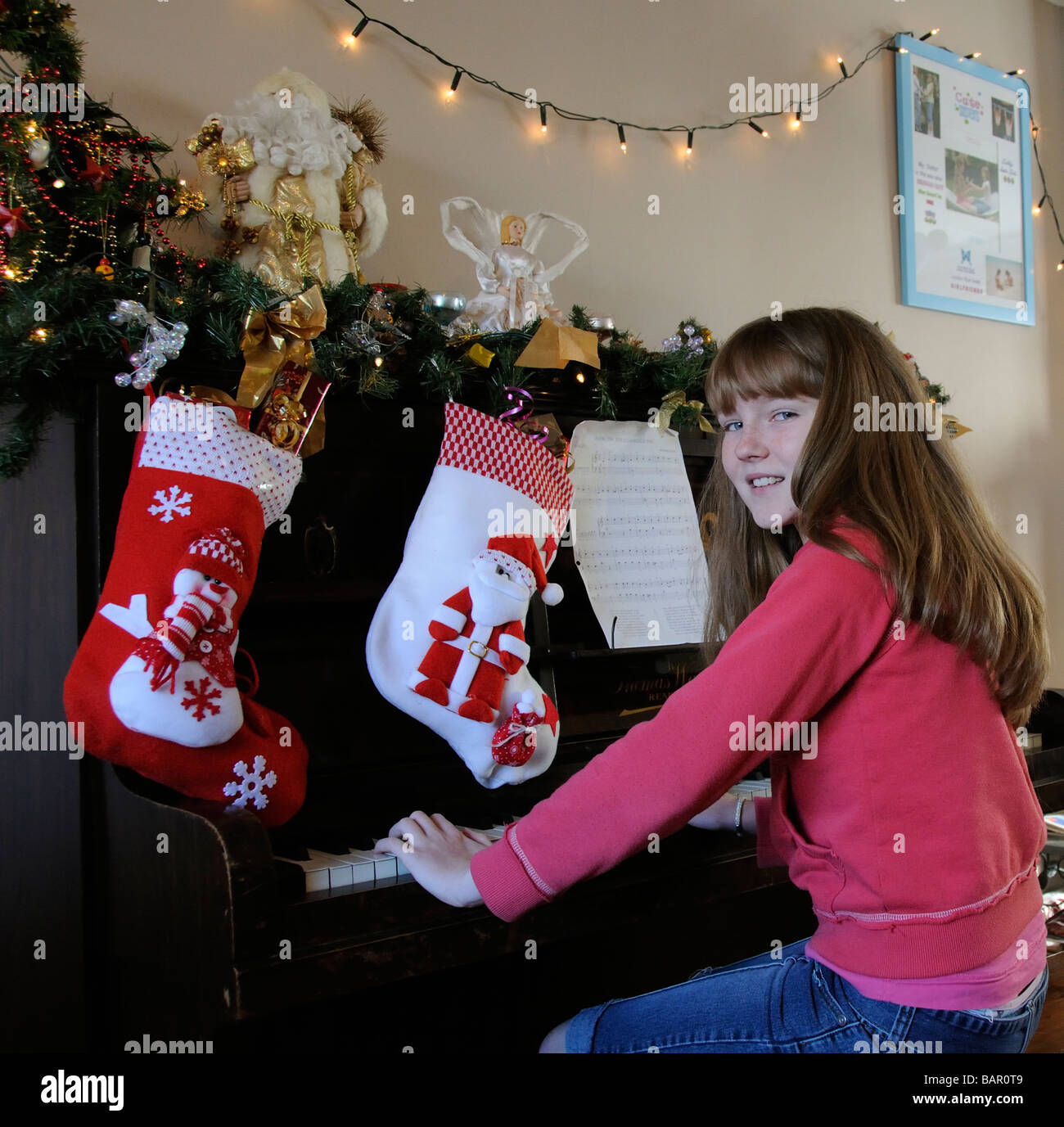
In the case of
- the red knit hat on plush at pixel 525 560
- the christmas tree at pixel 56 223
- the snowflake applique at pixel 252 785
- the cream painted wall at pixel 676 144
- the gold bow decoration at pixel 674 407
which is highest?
the cream painted wall at pixel 676 144

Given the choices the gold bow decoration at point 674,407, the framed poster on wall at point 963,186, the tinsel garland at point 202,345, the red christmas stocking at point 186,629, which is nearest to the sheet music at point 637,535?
the gold bow decoration at point 674,407

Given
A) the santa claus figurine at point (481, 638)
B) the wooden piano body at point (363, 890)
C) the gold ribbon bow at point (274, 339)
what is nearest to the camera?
the wooden piano body at point (363, 890)

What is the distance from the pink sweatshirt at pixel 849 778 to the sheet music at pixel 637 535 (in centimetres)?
85

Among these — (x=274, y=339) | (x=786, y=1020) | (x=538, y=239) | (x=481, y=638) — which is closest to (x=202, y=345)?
(x=274, y=339)

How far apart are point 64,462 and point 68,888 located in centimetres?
67

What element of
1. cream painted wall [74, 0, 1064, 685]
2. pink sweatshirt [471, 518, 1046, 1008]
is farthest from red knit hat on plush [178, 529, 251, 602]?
cream painted wall [74, 0, 1064, 685]

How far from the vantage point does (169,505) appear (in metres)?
1.54

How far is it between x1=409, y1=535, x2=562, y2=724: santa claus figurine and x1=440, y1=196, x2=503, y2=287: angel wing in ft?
2.24

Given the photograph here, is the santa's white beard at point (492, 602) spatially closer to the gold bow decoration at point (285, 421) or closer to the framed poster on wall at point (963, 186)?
the gold bow decoration at point (285, 421)

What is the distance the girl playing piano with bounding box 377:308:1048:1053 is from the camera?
1178 mm

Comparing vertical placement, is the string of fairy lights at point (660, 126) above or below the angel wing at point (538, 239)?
above

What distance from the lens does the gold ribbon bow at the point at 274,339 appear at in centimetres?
157

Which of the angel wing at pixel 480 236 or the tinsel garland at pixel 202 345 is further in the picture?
the angel wing at pixel 480 236

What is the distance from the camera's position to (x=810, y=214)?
3314mm
